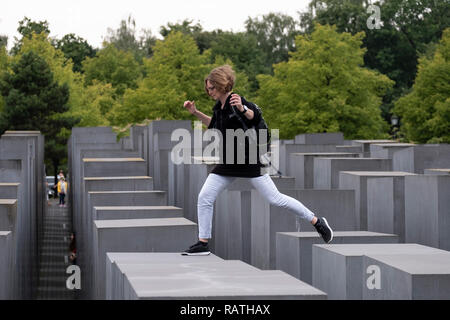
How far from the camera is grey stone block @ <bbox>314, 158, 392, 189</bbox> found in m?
14.6

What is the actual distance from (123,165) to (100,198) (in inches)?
263

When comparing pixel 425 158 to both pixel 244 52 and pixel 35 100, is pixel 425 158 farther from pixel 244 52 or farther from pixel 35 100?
pixel 244 52

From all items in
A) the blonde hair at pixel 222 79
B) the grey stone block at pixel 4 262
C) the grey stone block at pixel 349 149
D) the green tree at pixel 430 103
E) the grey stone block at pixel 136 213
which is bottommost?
the grey stone block at pixel 4 262

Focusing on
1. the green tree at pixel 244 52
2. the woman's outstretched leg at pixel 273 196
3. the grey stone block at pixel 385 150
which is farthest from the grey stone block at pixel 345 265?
the green tree at pixel 244 52

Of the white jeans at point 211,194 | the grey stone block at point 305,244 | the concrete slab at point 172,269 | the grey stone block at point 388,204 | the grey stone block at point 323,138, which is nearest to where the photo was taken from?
the concrete slab at point 172,269

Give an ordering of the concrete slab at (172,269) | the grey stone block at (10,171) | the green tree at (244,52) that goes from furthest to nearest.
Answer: the green tree at (244,52) → the grey stone block at (10,171) → the concrete slab at (172,269)

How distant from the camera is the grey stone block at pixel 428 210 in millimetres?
9828

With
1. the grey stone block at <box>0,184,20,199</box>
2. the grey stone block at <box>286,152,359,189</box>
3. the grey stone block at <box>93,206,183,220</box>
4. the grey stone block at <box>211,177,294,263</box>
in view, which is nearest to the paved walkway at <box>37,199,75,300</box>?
the grey stone block at <box>286,152,359,189</box>

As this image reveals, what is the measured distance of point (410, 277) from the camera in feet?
18.1

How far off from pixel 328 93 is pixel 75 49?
4217 centimetres

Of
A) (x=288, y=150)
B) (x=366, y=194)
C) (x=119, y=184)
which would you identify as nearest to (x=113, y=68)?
(x=288, y=150)

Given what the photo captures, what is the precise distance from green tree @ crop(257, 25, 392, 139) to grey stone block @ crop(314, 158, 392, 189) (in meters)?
25.4

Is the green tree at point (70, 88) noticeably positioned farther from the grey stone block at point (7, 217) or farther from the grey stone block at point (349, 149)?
the grey stone block at point (7, 217)

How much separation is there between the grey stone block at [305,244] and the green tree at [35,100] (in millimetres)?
40482
